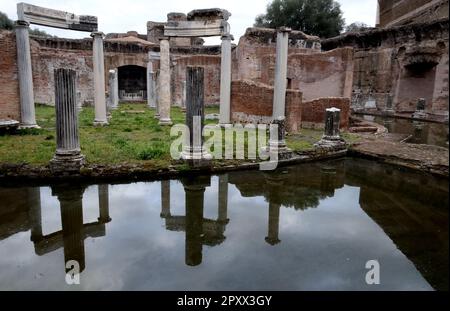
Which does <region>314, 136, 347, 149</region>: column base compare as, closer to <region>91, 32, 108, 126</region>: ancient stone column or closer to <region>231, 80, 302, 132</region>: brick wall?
<region>231, 80, 302, 132</region>: brick wall

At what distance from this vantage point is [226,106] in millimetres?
12273

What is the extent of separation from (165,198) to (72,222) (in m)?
1.59

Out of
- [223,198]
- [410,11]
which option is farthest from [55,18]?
[410,11]

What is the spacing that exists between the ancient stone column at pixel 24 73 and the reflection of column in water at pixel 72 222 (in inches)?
224

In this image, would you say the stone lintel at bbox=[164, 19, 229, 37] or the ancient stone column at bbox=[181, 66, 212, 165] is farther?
the stone lintel at bbox=[164, 19, 229, 37]

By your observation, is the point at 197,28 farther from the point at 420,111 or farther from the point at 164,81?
the point at 420,111

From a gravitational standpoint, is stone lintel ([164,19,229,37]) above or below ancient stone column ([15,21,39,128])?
above

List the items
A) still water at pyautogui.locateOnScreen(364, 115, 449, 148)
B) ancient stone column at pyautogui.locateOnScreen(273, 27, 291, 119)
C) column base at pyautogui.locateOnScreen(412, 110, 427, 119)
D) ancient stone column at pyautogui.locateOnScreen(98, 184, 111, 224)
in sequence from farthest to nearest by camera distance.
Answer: column base at pyautogui.locateOnScreen(412, 110, 427, 119) → still water at pyautogui.locateOnScreen(364, 115, 449, 148) → ancient stone column at pyautogui.locateOnScreen(273, 27, 291, 119) → ancient stone column at pyautogui.locateOnScreen(98, 184, 111, 224)

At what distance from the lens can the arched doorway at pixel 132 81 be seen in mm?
28500

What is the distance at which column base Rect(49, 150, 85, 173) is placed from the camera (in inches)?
254

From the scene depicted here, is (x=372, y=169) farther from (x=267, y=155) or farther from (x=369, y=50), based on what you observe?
(x=369, y=50)

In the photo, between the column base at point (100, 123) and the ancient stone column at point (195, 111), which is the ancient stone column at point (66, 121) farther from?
the column base at point (100, 123)

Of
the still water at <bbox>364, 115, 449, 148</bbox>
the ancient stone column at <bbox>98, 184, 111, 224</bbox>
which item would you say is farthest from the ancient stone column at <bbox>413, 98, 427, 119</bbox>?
the ancient stone column at <bbox>98, 184, 111, 224</bbox>

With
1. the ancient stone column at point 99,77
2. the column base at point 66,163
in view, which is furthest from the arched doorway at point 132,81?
the column base at point 66,163
